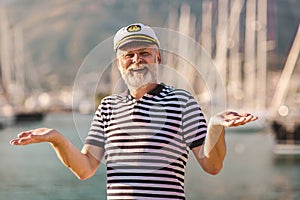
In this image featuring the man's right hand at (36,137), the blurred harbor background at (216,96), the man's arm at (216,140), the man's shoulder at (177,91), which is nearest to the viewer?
the man's arm at (216,140)

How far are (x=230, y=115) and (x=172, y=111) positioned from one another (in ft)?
1.01

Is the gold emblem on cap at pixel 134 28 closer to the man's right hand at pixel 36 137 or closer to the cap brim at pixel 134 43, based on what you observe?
the cap brim at pixel 134 43

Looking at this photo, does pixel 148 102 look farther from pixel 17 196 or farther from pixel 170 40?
pixel 17 196

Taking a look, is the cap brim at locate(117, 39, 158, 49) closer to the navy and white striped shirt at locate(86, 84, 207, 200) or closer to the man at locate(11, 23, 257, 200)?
the man at locate(11, 23, 257, 200)

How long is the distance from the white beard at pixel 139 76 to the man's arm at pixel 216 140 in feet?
1.16

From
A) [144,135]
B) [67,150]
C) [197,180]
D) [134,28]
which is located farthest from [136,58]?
[197,180]

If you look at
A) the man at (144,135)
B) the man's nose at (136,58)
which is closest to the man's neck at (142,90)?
the man at (144,135)

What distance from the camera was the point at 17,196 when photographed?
62.7 ft

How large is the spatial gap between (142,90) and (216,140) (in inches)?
16.7

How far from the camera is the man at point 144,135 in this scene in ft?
11.9

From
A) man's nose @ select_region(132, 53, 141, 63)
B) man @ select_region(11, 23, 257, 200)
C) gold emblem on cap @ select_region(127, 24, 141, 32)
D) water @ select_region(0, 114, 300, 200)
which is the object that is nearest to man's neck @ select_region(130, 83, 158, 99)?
man @ select_region(11, 23, 257, 200)

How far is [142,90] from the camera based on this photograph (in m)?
3.77

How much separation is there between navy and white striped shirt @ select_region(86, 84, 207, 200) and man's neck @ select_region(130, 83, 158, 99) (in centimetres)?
4

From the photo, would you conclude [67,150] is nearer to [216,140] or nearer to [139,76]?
[139,76]
